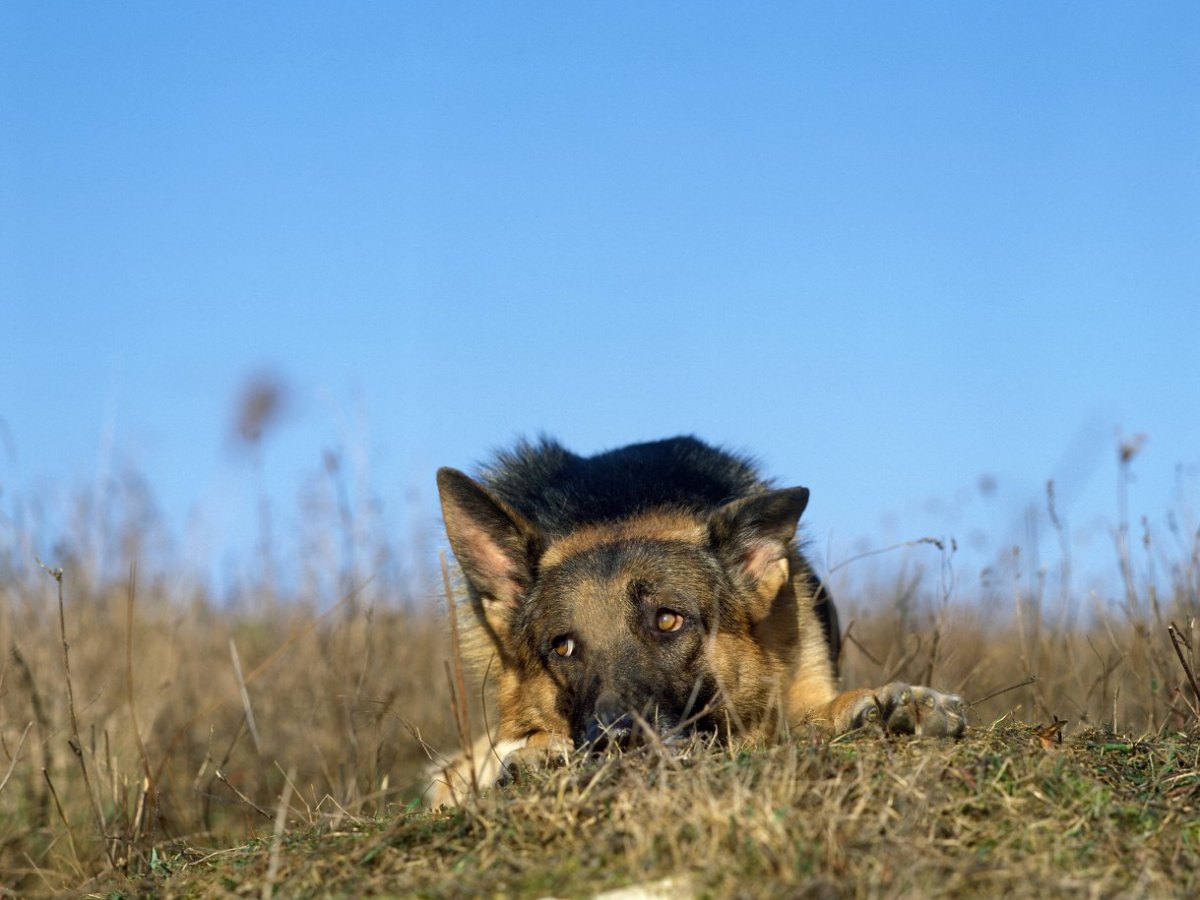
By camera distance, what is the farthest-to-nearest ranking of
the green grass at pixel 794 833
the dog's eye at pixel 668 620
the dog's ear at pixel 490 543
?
the dog's ear at pixel 490 543, the dog's eye at pixel 668 620, the green grass at pixel 794 833

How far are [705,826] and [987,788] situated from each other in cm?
90

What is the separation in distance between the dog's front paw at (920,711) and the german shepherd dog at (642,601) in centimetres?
32

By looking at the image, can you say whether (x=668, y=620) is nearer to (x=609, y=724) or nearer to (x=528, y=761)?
(x=609, y=724)

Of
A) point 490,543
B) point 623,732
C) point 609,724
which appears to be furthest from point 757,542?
point 623,732

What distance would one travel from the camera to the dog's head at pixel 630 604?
5.34 m

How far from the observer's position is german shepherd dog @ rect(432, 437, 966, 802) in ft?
17.5

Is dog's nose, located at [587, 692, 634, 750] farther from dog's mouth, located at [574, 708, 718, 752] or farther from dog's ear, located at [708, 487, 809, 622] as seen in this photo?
dog's ear, located at [708, 487, 809, 622]

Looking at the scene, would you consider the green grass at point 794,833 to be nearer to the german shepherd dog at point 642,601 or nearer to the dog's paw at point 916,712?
the dog's paw at point 916,712

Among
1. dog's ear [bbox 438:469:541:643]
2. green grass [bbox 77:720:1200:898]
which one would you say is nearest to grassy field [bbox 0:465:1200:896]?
green grass [bbox 77:720:1200:898]

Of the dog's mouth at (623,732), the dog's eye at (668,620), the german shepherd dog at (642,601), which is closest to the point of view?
the dog's mouth at (623,732)

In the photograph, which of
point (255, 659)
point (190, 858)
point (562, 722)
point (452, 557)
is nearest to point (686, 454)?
point (452, 557)

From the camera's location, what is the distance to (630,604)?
5473 mm

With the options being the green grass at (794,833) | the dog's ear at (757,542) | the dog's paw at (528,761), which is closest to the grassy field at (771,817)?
the green grass at (794,833)

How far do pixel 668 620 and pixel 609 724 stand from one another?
2.84 ft
